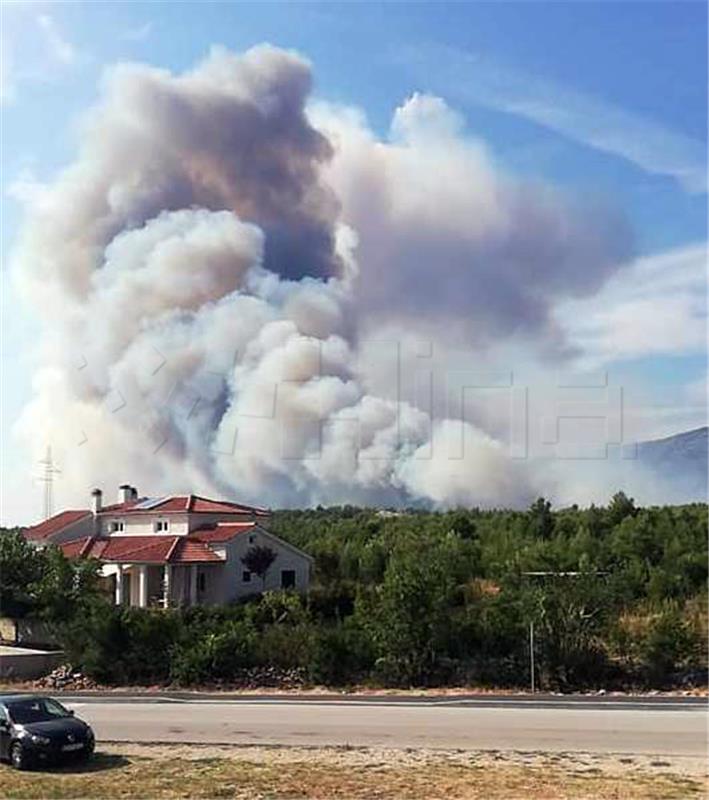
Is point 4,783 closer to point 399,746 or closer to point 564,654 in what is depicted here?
point 399,746

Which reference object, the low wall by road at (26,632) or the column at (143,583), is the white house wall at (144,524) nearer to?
the column at (143,583)

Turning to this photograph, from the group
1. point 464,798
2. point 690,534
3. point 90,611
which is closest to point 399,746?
point 464,798

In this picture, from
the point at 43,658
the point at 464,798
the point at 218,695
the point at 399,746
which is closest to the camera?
the point at 464,798

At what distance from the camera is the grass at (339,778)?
36.8 ft

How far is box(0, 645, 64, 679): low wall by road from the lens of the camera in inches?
961

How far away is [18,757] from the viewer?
13.2m

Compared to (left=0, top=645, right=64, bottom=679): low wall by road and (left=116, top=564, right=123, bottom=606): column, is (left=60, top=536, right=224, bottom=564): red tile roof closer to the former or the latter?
(left=116, top=564, right=123, bottom=606): column

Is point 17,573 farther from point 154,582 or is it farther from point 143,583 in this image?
point 154,582

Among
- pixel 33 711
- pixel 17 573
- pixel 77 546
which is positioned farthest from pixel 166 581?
pixel 33 711

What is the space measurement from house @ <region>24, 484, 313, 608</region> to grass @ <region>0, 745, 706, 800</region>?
695 inches

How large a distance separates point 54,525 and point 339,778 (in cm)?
2745

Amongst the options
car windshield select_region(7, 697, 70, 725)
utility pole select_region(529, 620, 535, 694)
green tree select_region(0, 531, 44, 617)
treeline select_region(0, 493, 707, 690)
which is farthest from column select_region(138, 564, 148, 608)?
Answer: car windshield select_region(7, 697, 70, 725)

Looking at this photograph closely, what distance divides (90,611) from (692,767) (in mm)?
16794

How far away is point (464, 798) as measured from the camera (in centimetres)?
1095
